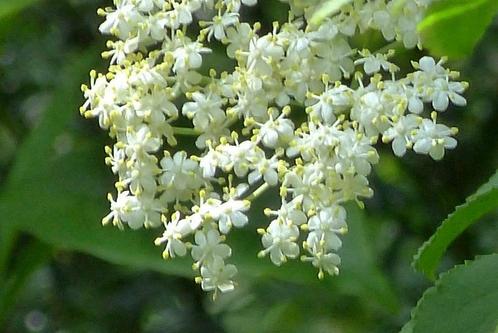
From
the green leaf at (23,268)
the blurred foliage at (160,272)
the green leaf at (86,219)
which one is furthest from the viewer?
the blurred foliage at (160,272)

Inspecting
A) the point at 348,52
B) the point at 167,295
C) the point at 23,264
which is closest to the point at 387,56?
the point at 348,52

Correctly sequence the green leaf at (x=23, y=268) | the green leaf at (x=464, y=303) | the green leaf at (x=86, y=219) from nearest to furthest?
the green leaf at (x=464, y=303), the green leaf at (x=86, y=219), the green leaf at (x=23, y=268)

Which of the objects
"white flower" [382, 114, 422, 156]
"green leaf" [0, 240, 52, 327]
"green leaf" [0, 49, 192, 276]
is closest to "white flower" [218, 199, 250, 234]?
"white flower" [382, 114, 422, 156]

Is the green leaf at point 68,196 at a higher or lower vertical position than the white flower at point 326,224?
lower

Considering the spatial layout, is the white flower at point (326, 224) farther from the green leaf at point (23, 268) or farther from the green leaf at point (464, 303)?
the green leaf at point (23, 268)

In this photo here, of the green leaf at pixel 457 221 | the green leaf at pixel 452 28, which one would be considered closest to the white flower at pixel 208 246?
the green leaf at pixel 457 221

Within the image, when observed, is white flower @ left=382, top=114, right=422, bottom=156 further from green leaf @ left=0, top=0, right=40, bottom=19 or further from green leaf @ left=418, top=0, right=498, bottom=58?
green leaf @ left=0, top=0, right=40, bottom=19

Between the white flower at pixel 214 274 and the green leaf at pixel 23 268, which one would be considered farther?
the green leaf at pixel 23 268

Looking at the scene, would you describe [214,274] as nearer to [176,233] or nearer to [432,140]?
[176,233]
